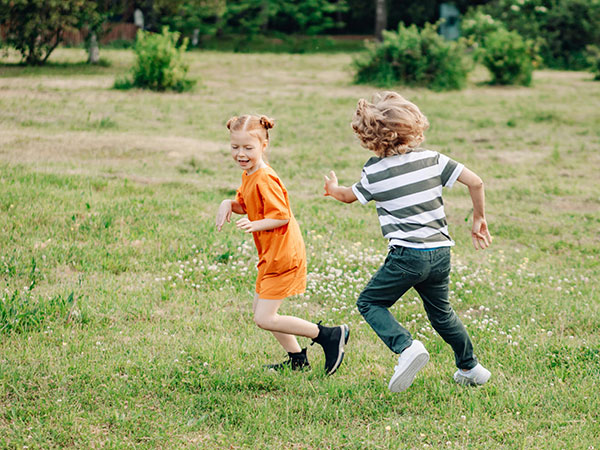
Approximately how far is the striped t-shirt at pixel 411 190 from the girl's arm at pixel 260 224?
0.50 meters

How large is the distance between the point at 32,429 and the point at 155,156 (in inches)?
312

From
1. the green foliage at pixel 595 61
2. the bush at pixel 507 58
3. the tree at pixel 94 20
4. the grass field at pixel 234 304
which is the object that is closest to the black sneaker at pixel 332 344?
the grass field at pixel 234 304

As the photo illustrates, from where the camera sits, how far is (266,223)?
3.94m

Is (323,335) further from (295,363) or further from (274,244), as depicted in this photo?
(274,244)

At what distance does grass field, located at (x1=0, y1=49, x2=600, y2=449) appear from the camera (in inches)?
150

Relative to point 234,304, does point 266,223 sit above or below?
above

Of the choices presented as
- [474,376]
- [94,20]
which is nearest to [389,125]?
[474,376]

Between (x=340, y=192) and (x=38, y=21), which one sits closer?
(x=340, y=192)

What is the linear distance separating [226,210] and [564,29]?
33745 mm

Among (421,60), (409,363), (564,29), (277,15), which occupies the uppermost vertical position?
(277,15)

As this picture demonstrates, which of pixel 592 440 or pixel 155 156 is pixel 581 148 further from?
pixel 592 440

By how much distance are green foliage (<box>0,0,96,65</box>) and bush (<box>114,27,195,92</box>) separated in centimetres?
354

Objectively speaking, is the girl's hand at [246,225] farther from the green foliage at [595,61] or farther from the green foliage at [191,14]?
the green foliage at [595,61]

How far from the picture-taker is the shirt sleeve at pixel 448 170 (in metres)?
3.82
